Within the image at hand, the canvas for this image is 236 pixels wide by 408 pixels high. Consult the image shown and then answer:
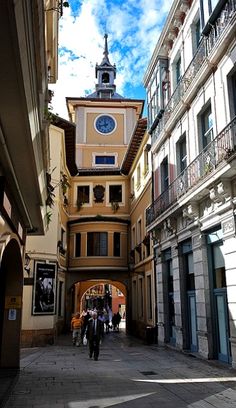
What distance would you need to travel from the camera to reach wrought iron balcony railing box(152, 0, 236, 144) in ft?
37.7

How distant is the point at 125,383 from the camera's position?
31.4 feet

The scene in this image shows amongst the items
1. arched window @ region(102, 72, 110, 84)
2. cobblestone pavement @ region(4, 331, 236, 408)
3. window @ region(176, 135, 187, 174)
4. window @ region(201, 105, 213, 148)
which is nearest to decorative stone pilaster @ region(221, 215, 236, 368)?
cobblestone pavement @ region(4, 331, 236, 408)

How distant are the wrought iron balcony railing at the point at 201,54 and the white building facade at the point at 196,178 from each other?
0.10ft

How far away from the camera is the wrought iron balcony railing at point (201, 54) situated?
37.7ft

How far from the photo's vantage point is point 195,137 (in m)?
14.4

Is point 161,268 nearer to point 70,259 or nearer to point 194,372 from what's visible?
point 194,372

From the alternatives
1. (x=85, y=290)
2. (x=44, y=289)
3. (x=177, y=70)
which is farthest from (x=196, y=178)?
(x=85, y=290)

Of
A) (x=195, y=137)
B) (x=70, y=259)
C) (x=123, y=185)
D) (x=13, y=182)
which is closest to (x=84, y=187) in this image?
(x=123, y=185)

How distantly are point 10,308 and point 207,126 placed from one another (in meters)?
8.37

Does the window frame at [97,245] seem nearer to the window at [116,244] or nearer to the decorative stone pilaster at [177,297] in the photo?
the window at [116,244]

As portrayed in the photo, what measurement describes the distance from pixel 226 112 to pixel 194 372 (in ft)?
23.1

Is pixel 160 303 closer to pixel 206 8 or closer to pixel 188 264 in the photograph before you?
pixel 188 264

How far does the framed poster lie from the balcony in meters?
6.63

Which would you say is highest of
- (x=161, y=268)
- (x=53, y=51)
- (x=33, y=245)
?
(x=53, y=51)
